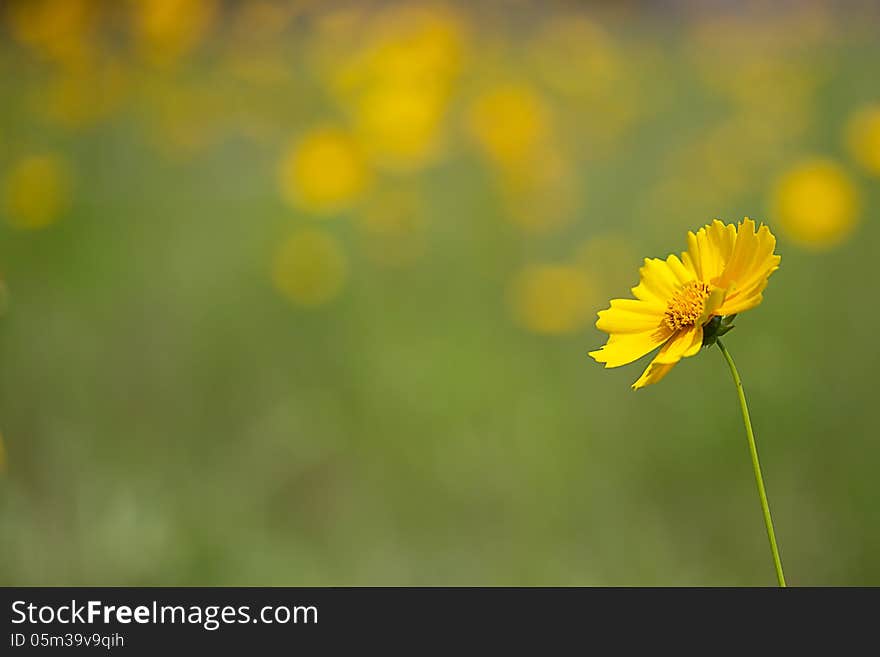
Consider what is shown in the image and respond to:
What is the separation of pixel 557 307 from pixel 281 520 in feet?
1.43

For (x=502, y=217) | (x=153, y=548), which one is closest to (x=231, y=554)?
(x=153, y=548)

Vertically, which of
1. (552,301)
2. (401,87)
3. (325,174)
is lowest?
(552,301)

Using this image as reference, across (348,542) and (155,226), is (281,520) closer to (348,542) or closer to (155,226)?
(348,542)

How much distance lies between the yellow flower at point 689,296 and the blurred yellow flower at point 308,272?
92cm

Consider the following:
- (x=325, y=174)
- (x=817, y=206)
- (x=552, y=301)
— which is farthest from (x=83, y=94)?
(x=817, y=206)

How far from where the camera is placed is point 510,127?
1352 mm

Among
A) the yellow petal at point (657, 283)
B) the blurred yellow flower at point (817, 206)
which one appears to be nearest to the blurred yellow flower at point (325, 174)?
the blurred yellow flower at point (817, 206)

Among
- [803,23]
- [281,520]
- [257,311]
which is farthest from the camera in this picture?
[803,23]

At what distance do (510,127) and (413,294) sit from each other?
0.27 meters

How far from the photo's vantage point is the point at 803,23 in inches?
66.3

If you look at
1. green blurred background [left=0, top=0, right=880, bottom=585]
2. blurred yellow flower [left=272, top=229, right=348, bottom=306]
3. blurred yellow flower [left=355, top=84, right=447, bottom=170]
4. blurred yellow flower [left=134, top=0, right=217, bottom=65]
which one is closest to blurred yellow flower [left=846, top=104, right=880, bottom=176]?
green blurred background [left=0, top=0, right=880, bottom=585]

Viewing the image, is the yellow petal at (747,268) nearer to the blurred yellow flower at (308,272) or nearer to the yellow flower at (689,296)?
the yellow flower at (689,296)

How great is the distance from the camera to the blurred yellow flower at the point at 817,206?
112cm

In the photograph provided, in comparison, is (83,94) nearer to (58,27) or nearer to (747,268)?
(58,27)
